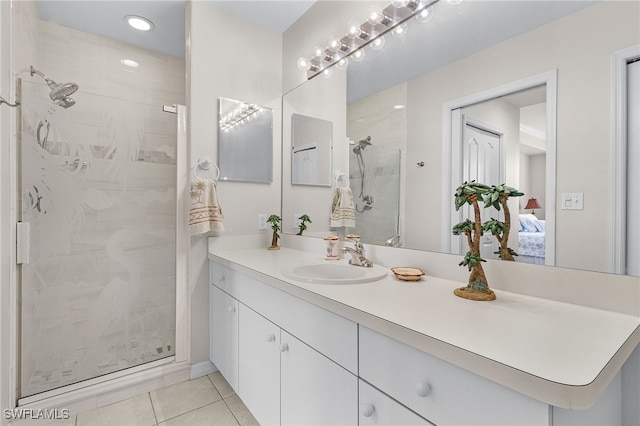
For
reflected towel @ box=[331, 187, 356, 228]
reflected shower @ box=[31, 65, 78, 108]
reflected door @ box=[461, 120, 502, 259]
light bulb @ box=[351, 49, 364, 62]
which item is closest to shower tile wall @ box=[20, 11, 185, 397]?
reflected shower @ box=[31, 65, 78, 108]

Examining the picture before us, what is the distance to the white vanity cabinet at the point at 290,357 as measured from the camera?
0.88 meters

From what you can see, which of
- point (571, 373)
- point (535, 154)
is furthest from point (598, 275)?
point (571, 373)

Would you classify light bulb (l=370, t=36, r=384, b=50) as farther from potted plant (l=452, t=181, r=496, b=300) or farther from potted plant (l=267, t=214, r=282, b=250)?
potted plant (l=267, t=214, r=282, b=250)

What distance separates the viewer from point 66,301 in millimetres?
1918

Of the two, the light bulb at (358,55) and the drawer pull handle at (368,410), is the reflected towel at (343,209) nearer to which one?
the light bulb at (358,55)

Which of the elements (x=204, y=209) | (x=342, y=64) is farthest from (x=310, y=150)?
(x=204, y=209)

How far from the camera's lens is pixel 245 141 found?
2.10 m

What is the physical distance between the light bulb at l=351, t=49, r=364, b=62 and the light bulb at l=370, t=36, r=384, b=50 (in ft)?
0.27

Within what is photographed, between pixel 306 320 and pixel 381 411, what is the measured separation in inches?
14.3

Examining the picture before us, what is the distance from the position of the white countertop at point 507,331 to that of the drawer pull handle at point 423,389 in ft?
0.28

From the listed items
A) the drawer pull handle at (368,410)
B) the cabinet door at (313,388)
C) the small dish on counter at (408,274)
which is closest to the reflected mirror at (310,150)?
the small dish on counter at (408,274)

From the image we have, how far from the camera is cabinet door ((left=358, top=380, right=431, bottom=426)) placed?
70 centimetres

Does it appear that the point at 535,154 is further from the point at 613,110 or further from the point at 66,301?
the point at 66,301

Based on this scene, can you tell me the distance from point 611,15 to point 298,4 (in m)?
1.76
